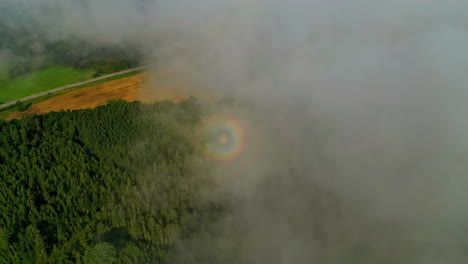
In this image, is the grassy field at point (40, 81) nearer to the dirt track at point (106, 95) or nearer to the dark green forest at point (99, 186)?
the dirt track at point (106, 95)

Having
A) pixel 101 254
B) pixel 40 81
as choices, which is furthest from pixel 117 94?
pixel 101 254

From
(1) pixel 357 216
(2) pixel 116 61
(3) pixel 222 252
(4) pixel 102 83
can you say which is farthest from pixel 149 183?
(2) pixel 116 61

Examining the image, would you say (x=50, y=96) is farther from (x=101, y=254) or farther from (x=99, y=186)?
(x=101, y=254)

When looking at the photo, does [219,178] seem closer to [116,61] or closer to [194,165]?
[194,165]

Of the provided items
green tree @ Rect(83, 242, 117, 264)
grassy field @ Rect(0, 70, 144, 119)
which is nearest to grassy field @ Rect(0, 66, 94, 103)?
grassy field @ Rect(0, 70, 144, 119)

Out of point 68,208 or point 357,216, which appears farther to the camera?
point 357,216

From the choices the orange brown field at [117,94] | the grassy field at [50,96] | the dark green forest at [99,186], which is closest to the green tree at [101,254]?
the dark green forest at [99,186]

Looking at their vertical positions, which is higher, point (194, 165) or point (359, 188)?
point (194, 165)
